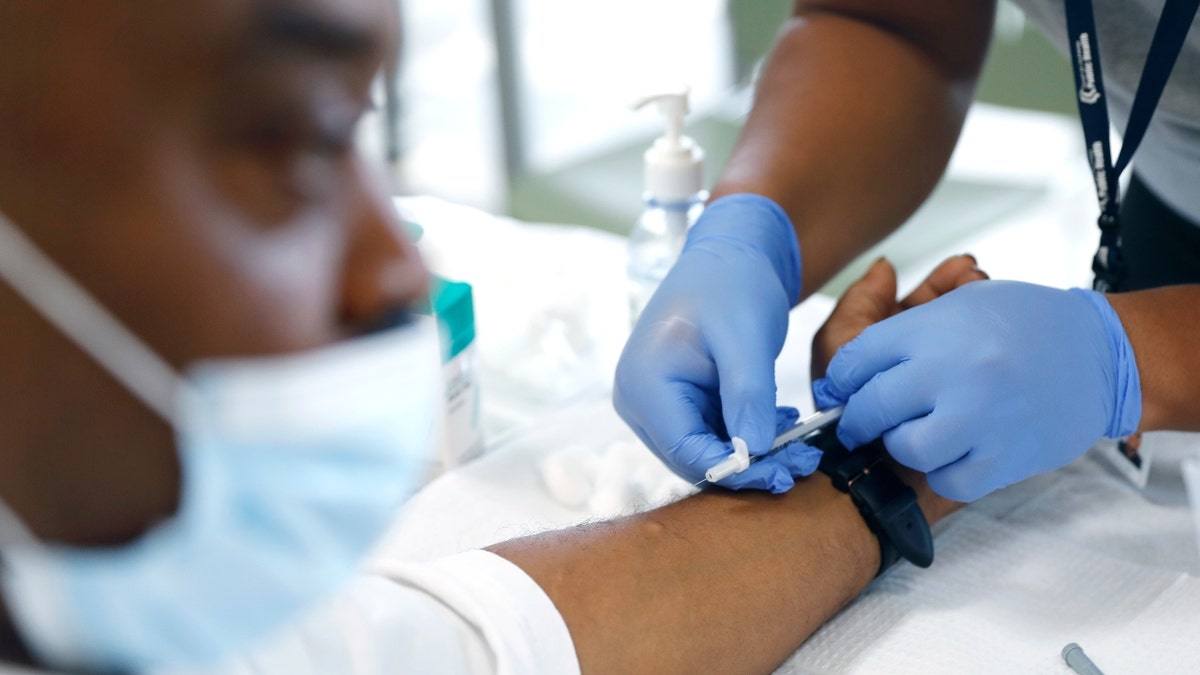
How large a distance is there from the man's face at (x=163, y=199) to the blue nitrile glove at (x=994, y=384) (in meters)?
0.57

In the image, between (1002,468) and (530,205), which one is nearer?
(1002,468)

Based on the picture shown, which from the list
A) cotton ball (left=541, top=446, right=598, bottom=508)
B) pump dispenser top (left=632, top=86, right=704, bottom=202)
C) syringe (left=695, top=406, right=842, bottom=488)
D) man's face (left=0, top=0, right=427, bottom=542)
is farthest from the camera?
pump dispenser top (left=632, top=86, right=704, bottom=202)

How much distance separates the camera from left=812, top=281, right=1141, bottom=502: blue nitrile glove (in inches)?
34.4

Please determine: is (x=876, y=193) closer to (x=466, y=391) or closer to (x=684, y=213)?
(x=684, y=213)

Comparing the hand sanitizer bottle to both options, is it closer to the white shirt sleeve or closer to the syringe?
the syringe

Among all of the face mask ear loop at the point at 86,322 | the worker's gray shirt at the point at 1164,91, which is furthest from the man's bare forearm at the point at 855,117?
the face mask ear loop at the point at 86,322

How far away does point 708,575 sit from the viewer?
85cm

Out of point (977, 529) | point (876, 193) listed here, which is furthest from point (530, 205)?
point (977, 529)

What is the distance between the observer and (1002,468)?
35.2 inches

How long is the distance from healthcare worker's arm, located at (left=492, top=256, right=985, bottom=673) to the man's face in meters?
0.40

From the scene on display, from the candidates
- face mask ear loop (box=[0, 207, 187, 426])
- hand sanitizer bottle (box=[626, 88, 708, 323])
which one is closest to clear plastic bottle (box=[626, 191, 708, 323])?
hand sanitizer bottle (box=[626, 88, 708, 323])

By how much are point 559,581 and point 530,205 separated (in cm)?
195

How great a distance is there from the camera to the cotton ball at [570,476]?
40.4 inches

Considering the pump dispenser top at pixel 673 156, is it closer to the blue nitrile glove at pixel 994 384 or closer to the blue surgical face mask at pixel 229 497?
the blue nitrile glove at pixel 994 384
